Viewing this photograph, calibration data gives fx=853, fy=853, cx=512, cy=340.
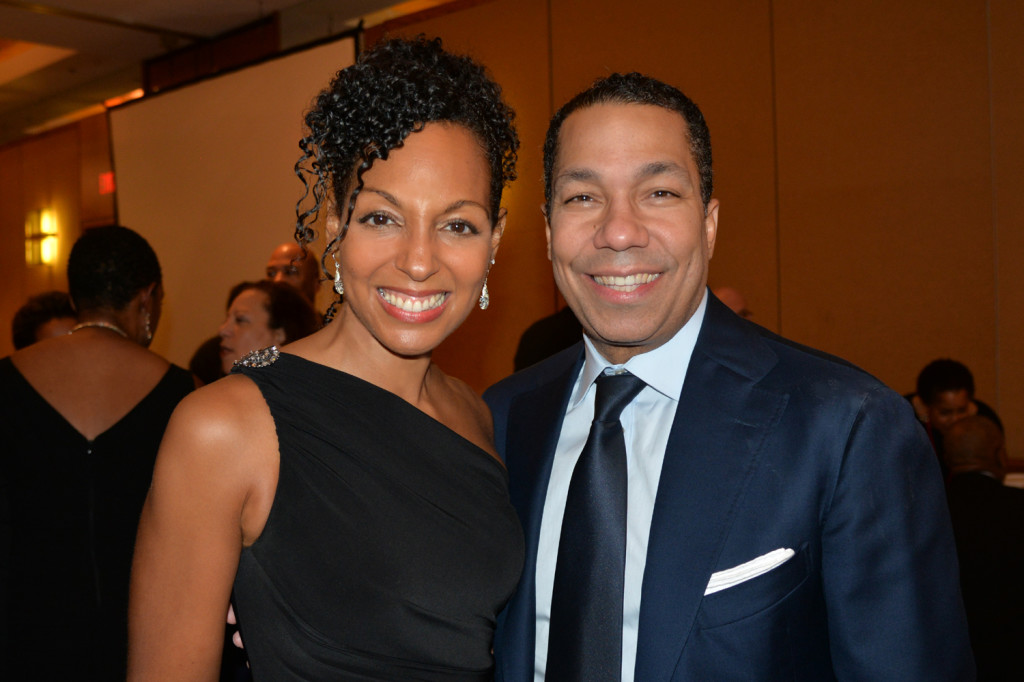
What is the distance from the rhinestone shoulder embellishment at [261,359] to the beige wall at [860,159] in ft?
11.5

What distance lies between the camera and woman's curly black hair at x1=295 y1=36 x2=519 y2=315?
147cm

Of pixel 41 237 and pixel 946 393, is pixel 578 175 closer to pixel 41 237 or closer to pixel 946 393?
pixel 946 393

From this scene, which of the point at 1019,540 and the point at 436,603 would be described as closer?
the point at 436,603

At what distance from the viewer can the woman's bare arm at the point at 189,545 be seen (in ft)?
4.25

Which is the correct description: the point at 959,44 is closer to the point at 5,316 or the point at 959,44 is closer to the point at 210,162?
the point at 210,162

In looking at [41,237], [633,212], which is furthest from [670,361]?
[41,237]

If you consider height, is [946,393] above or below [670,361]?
below

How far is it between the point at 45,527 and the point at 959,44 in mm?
4177

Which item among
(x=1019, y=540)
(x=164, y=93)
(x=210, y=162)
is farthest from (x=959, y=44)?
(x=164, y=93)

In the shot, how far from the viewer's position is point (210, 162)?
231 inches

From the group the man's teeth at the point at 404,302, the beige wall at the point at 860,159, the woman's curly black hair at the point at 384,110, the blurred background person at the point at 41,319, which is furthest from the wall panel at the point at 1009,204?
the blurred background person at the point at 41,319

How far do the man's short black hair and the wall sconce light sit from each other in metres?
8.84

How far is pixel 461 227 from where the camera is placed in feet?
5.02

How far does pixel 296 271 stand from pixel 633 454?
3.08 m
